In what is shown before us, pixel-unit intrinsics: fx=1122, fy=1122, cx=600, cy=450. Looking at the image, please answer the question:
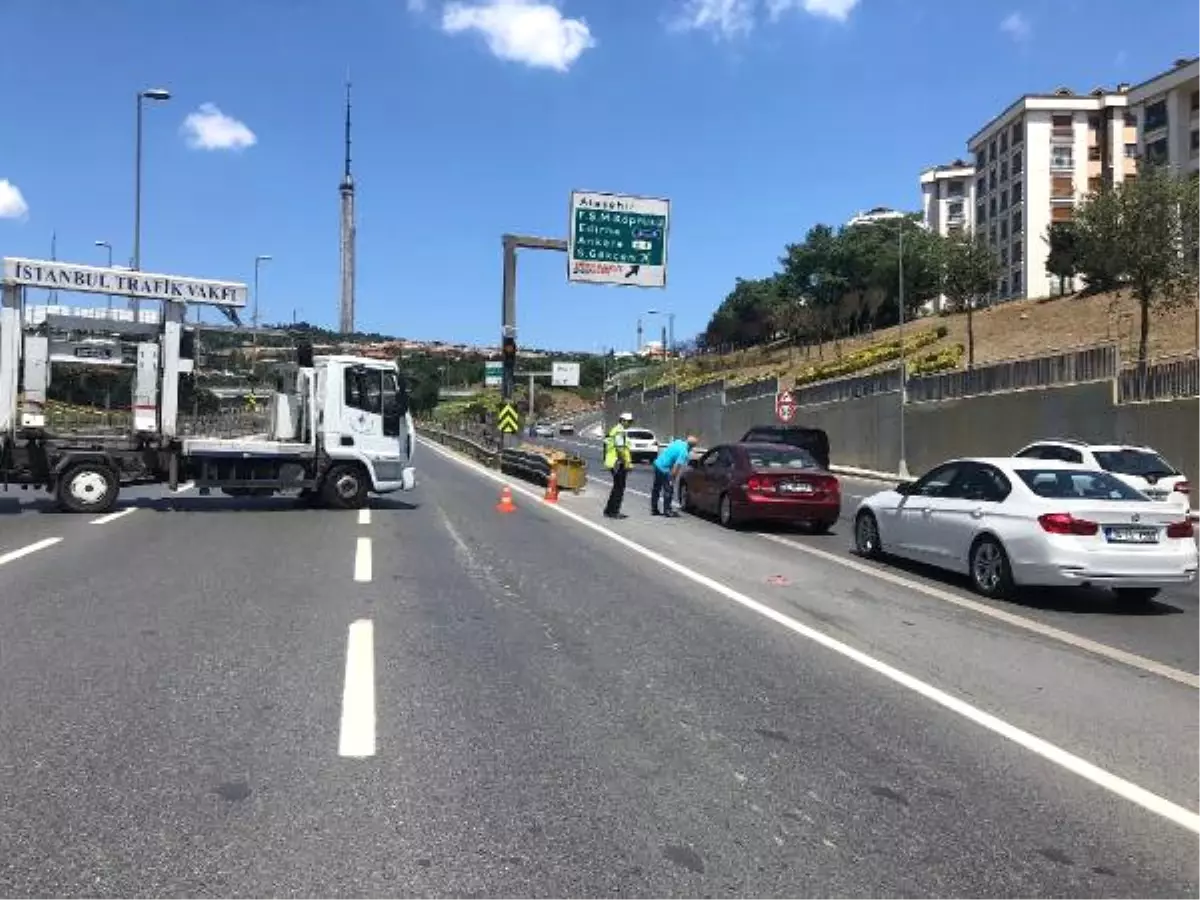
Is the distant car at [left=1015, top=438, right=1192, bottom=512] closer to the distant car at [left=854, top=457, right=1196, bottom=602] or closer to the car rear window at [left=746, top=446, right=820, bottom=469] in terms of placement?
the car rear window at [left=746, top=446, right=820, bottom=469]

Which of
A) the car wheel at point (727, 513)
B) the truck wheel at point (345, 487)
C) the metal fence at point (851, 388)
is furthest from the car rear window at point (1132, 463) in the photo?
the metal fence at point (851, 388)

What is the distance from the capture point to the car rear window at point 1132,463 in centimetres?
1903

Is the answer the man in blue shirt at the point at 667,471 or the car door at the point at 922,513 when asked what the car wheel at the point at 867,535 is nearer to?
the car door at the point at 922,513

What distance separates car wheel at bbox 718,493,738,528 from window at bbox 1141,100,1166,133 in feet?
216

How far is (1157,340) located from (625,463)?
3380 cm

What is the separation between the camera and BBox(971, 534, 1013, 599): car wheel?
11.3 meters

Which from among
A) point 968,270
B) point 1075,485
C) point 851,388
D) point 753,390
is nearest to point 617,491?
point 1075,485

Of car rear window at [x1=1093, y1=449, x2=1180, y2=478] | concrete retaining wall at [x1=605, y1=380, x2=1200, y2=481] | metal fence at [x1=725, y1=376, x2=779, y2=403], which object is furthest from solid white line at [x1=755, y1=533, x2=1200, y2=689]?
metal fence at [x1=725, y1=376, x2=779, y2=403]

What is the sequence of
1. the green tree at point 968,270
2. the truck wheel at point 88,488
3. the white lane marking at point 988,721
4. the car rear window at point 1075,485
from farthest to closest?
the green tree at point 968,270 < the truck wheel at point 88,488 < the car rear window at point 1075,485 < the white lane marking at point 988,721

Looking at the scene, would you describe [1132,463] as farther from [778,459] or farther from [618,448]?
[618,448]

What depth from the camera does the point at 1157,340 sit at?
4519 centimetres

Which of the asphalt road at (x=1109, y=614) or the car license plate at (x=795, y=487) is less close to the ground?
the car license plate at (x=795, y=487)

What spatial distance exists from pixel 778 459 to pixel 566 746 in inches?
540

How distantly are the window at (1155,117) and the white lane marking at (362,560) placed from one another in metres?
71.9
